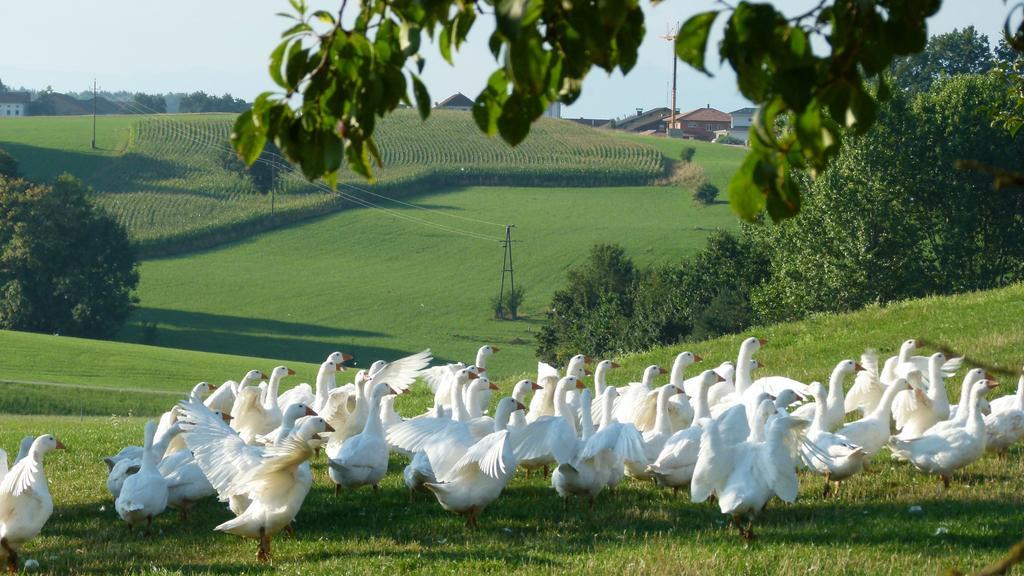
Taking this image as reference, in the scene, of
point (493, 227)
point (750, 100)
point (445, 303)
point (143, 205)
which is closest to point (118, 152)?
point (143, 205)

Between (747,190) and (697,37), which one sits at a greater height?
(697,37)

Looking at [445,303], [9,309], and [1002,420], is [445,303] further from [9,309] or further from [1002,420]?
[1002,420]

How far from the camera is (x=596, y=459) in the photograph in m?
12.0

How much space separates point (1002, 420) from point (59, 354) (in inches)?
1555

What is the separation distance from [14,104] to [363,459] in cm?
16308

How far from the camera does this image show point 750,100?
9.78 feet

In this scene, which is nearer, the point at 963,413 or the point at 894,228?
the point at 963,413

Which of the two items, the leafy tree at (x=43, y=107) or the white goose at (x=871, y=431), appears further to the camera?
the leafy tree at (x=43, y=107)

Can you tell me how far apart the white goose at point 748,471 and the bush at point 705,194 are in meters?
75.4

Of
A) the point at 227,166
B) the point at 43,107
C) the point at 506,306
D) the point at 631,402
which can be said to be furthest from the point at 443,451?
the point at 43,107

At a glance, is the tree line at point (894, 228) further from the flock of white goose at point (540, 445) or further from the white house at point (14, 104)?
the white house at point (14, 104)

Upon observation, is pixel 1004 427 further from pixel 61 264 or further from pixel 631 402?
pixel 61 264

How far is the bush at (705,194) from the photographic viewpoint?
85375 mm

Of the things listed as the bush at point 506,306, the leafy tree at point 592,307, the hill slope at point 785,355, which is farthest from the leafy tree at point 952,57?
the hill slope at point 785,355
